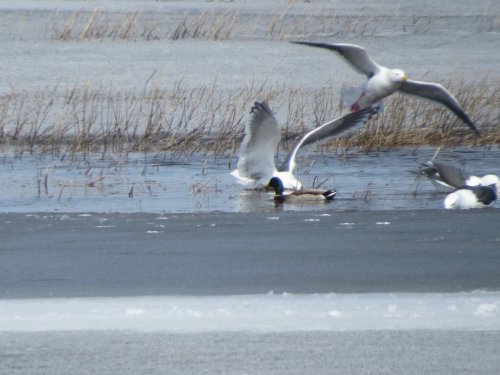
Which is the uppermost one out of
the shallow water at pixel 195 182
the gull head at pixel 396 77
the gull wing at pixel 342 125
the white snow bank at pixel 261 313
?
the gull head at pixel 396 77

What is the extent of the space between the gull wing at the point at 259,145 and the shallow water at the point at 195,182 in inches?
7.6

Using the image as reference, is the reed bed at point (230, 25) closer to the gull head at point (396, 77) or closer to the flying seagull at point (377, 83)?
the flying seagull at point (377, 83)

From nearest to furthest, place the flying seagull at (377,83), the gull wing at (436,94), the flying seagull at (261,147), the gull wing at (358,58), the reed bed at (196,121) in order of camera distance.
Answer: the flying seagull at (261,147), the gull wing at (358,58), the flying seagull at (377,83), the gull wing at (436,94), the reed bed at (196,121)

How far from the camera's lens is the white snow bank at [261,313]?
5.40 metres

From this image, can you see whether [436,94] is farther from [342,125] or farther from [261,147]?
[261,147]

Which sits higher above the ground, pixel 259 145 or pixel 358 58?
pixel 358 58

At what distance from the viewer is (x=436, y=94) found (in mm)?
12055

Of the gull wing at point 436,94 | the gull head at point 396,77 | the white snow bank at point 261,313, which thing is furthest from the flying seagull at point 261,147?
the white snow bank at point 261,313

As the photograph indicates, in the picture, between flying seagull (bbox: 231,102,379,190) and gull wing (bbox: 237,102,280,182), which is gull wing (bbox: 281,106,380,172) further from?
gull wing (bbox: 237,102,280,182)

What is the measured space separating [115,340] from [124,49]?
17.6 meters

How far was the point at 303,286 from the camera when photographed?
6.28 meters

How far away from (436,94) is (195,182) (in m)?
2.43

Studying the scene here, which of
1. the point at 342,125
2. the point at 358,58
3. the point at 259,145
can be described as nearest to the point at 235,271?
the point at 259,145

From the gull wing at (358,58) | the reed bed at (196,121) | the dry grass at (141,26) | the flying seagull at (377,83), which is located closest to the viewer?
the gull wing at (358,58)
